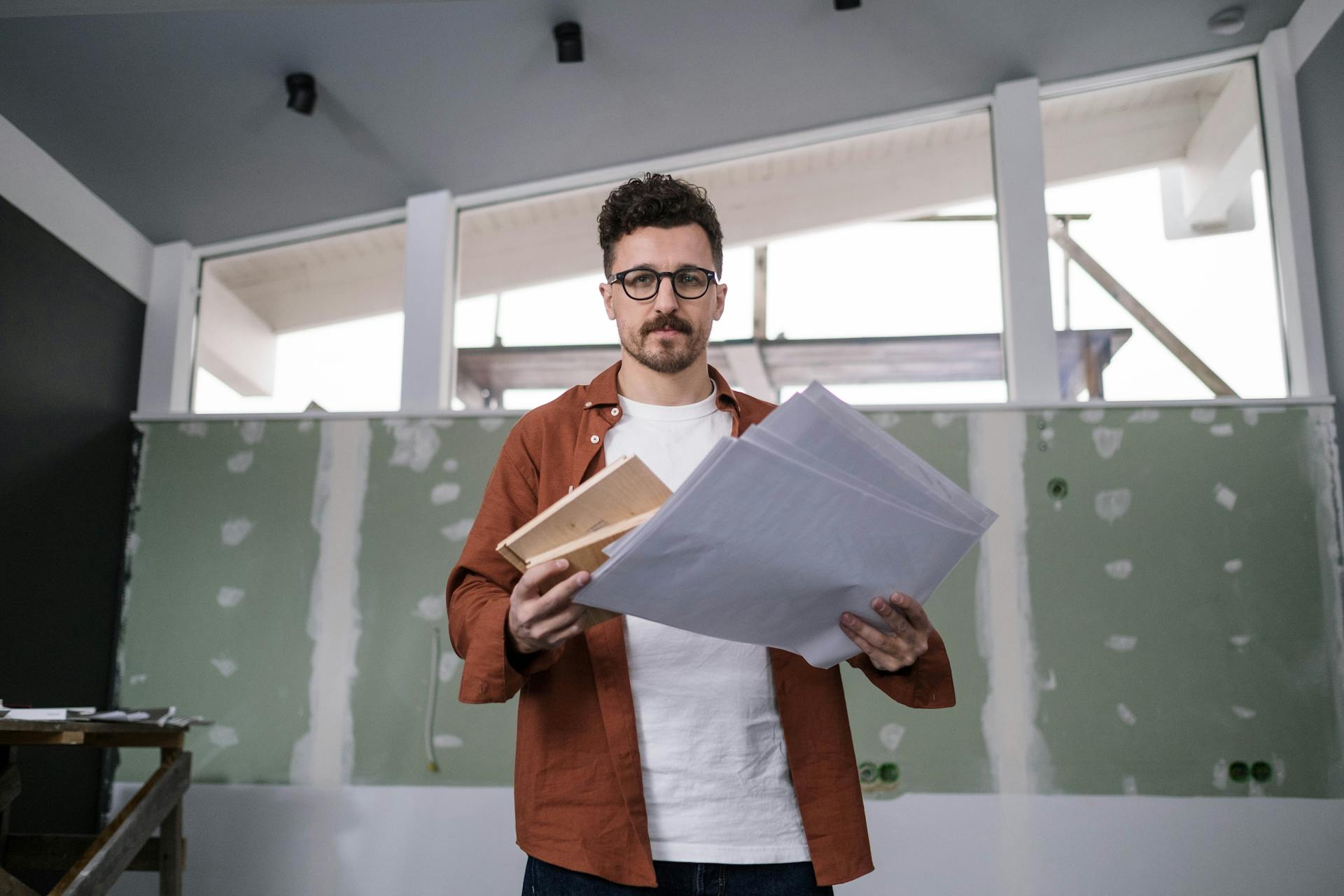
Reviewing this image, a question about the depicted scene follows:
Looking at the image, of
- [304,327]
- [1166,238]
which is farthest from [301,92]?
[1166,238]

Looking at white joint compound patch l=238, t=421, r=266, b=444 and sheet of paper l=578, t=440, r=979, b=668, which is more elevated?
white joint compound patch l=238, t=421, r=266, b=444

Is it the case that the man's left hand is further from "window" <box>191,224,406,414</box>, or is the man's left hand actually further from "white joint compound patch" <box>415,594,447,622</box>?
"window" <box>191,224,406,414</box>

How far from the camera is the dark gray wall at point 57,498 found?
2.87m

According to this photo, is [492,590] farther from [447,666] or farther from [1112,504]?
[1112,504]

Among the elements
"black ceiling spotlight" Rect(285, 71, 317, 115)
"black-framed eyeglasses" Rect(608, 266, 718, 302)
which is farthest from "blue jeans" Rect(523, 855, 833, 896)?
"black ceiling spotlight" Rect(285, 71, 317, 115)

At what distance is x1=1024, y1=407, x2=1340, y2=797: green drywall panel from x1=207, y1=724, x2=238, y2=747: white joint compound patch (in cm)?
227

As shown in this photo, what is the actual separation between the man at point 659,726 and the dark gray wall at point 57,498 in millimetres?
2188

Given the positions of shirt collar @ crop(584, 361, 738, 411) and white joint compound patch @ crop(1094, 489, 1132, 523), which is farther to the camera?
white joint compound patch @ crop(1094, 489, 1132, 523)

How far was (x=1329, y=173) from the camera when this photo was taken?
318cm

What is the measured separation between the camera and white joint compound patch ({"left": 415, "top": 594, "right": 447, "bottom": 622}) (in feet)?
10.4

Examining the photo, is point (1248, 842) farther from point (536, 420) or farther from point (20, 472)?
point (20, 472)

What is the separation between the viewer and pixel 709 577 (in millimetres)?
994

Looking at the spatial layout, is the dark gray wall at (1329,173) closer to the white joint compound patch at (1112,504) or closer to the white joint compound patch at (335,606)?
the white joint compound patch at (1112,504)

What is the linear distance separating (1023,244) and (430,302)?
6.14 feet
